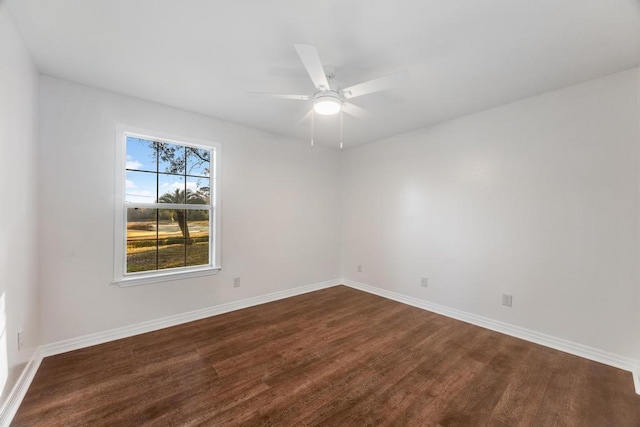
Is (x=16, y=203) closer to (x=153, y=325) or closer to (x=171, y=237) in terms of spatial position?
(x=171, y=237)

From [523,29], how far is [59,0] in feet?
9.61

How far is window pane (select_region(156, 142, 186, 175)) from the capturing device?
10.1ft

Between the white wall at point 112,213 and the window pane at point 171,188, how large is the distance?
18.3 inches

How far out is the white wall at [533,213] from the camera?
2293mm

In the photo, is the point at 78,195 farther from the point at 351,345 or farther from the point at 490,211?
the point at 490,211

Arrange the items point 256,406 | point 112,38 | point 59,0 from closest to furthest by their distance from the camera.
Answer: point 59,0
point 256,406
point 112,38

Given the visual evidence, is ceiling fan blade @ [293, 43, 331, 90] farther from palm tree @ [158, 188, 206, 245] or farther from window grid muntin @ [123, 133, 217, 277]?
palm tree @ [158, 188, 206, 245]

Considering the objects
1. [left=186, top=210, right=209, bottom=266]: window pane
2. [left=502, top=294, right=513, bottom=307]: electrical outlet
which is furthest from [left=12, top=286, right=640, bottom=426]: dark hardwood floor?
[left=186, top=210, right=209, bottom=266]: window pane

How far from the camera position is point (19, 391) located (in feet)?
5.92

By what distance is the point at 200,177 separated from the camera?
3.35 meters

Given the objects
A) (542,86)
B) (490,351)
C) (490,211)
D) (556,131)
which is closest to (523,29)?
(542,86)

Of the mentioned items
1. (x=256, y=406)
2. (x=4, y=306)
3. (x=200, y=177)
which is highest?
(x=200, y=177)

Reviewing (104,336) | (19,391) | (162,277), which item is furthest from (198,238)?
(19,391)

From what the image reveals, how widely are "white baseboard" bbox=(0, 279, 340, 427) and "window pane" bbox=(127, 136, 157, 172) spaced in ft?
5.59
